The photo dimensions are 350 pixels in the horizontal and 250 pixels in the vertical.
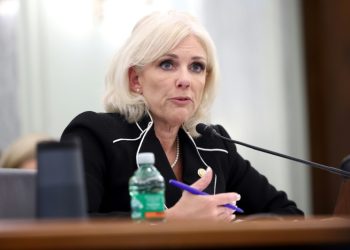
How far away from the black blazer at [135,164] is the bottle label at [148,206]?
1.16ft

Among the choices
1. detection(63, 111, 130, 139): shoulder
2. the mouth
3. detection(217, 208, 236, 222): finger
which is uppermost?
the mouth

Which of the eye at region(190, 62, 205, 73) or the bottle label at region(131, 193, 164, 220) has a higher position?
the eye at region(190, 62, 205, 73)

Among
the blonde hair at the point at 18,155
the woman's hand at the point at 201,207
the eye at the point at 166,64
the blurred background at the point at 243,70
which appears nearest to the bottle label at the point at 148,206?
the woman's hand at the point at 201,207

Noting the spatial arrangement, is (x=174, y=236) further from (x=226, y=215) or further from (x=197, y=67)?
(x=197, y=67)

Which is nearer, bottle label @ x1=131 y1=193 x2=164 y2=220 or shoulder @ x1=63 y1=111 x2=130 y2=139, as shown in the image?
bottle label @ x1=131 y1=193 x2=164 y2=220

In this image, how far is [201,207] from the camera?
75.3 inches

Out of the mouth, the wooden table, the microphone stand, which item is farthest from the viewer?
the mouth

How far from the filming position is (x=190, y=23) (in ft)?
8.10

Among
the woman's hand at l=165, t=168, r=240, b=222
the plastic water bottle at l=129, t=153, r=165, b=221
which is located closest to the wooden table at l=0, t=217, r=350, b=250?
the plastic water bottle at l=129, t=153, r=165, b=221

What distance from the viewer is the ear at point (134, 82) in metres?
2.47

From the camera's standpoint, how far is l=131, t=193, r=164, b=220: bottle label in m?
1.63

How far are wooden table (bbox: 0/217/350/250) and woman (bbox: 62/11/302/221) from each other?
1297mm

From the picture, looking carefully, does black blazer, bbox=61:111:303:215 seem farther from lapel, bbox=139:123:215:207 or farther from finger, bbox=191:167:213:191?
finger, bbox=191:167:213:191

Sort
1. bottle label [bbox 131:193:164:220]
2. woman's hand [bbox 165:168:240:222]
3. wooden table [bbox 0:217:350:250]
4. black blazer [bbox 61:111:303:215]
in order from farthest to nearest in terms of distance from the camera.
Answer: black blazer [bbox 61:111:303:215], woman's hand [bbox 165:168:240:222], bottle label [bbox 131:193:164:220], wooden table [bbox 0:217:350:250]
